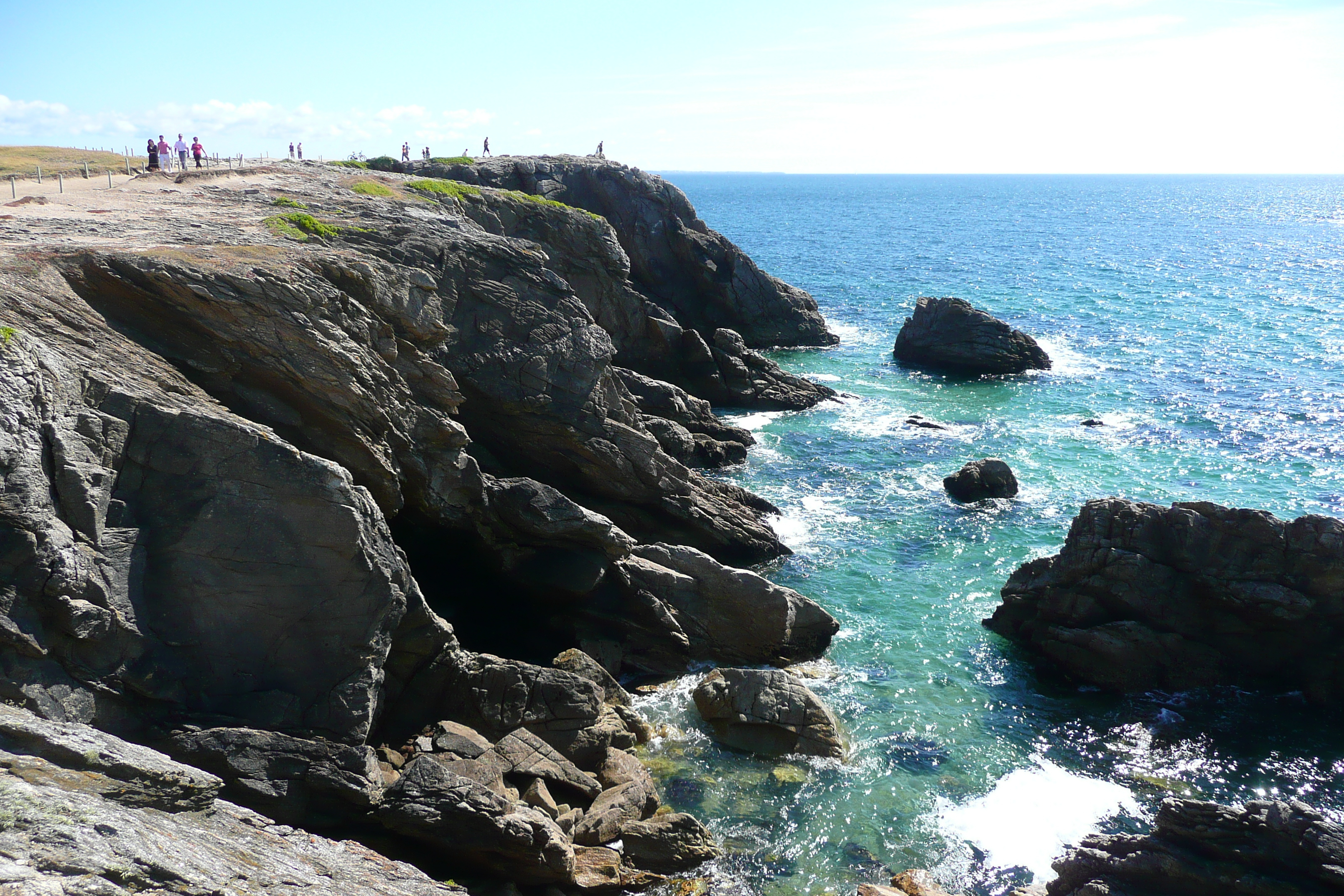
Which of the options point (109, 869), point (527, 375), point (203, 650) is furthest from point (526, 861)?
point (527, 375)

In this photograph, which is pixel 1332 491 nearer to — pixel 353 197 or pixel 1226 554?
pixel 1226 554

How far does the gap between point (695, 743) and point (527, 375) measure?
46.0 ft

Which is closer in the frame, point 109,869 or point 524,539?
point 109,869

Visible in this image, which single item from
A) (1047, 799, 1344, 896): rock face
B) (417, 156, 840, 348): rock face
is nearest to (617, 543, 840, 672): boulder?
(1047, 799, 1344, 896): rock face


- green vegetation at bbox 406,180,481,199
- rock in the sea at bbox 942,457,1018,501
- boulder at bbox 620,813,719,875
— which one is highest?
green vegetation at bbox 406,180,481,199

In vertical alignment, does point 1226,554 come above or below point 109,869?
below

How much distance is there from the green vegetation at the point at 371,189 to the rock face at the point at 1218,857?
3428 centimetres

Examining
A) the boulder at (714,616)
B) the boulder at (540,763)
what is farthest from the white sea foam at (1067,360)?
the boulder at (540,763)

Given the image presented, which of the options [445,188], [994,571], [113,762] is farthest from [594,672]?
[445,188]

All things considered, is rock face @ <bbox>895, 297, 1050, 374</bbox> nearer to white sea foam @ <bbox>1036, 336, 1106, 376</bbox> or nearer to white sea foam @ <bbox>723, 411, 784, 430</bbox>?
white sea foam @ <bbox>1036, 336, 1106, 376</bbox>

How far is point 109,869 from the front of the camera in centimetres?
995

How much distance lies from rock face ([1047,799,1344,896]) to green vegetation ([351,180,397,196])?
34280 mm

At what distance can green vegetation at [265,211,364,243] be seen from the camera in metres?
27.7

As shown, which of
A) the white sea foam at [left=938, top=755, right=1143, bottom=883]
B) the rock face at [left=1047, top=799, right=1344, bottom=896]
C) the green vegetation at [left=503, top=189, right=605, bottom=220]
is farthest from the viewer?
the green vegetation at [left=503, top=189, right=605, bottom=220]
